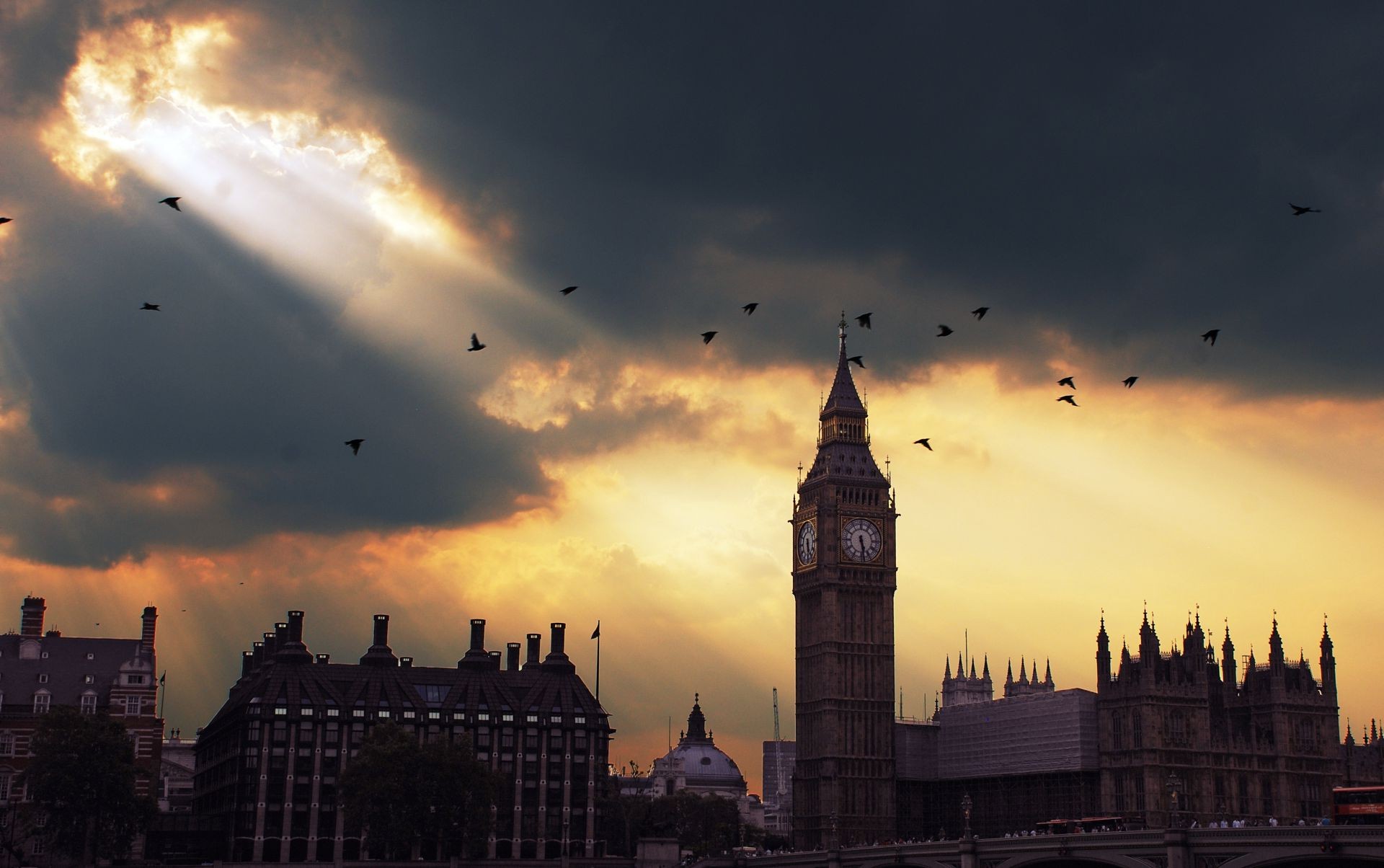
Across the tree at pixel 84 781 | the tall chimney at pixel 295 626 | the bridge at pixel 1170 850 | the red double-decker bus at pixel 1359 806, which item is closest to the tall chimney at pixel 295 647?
the tall chimney at pixel 295 626

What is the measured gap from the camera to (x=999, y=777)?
638ft

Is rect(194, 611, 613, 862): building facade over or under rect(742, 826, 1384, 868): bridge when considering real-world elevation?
over

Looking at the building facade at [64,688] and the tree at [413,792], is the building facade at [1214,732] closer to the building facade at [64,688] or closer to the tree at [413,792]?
the tree at [413,792]

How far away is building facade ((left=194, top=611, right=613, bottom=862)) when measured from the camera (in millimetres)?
181000

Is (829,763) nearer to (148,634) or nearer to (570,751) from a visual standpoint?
(570,751)

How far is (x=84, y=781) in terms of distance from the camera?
15475 centimetres

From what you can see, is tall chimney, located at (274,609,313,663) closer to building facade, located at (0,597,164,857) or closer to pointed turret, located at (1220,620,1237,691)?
building facade, located at (0,597,164,857)

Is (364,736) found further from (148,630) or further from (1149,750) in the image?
(1149,750)

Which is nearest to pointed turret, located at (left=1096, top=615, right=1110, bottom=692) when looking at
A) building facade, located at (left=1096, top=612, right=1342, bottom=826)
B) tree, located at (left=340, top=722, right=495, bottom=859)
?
building facade, located at (left=1096, top=612, right=1342, bottom=826)

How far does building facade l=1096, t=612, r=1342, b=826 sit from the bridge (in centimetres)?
3786

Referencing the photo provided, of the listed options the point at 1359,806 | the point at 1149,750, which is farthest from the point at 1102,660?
the point at 1359,806

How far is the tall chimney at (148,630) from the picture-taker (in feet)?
594

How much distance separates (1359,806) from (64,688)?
11878 centimetres

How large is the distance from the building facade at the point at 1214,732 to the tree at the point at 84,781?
9281cm
